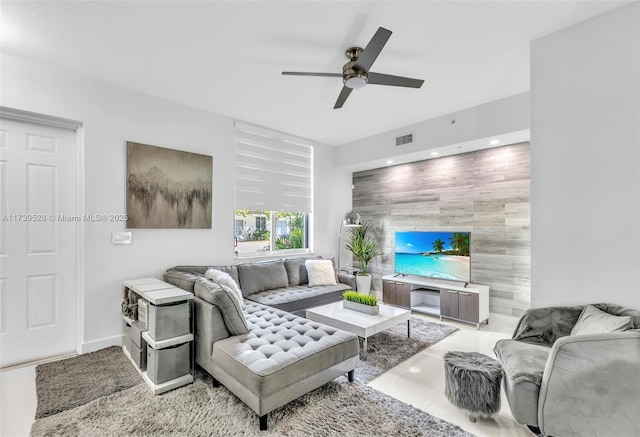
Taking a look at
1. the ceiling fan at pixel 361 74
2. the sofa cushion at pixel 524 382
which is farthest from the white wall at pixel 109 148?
the sofa cushion at pixel 524 382

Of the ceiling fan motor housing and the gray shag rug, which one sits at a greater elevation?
the ceiling fan motor housing

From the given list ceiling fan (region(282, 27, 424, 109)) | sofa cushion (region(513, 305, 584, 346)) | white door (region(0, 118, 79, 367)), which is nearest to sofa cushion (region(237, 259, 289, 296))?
white door (region(0, 118, 79, 367))

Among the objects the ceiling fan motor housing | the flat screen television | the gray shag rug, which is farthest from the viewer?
the flat screen television

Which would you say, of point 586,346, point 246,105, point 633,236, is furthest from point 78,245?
point 633,236

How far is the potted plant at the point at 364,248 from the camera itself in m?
5.15

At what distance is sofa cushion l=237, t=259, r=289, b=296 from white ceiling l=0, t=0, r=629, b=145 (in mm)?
2192

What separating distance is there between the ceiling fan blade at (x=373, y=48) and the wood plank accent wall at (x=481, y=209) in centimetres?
276

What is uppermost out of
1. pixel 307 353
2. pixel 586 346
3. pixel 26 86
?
pixel 26 86

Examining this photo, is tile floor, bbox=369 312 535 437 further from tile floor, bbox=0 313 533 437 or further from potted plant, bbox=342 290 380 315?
potted plant, bbox=342 290 380 315

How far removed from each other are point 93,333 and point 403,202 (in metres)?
4.59

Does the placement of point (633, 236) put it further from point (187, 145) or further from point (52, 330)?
point (52, 330)

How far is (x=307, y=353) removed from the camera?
7.04 feet

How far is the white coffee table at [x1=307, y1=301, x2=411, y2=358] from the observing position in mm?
2918

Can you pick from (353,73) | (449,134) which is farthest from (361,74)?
(449,134)
